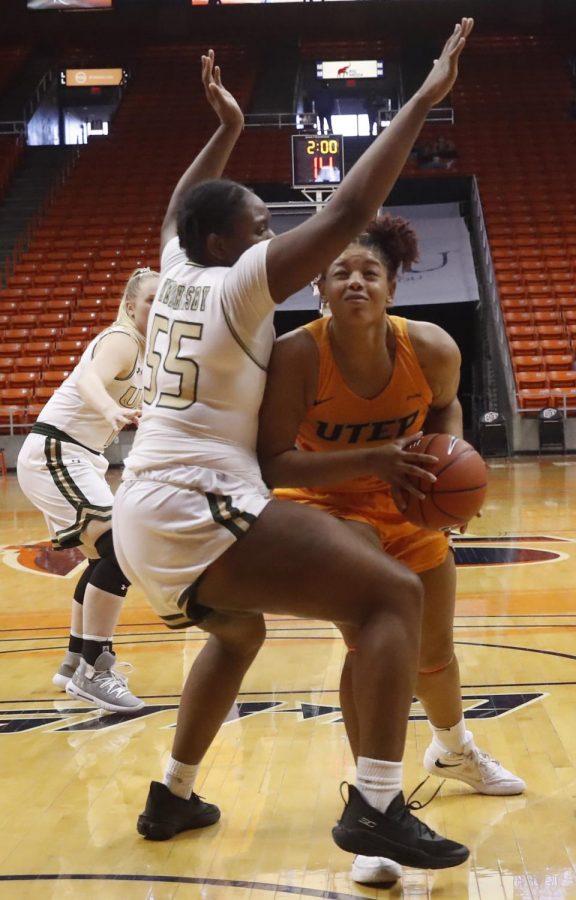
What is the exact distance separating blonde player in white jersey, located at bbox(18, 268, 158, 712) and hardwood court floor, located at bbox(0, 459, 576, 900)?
17cm

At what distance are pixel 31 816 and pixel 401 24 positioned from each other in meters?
24.5

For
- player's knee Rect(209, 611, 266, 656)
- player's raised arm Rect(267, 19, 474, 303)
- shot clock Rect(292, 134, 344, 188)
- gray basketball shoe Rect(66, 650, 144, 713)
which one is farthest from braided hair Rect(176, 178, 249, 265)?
shot clock Rect(292, 134, 344, 188)

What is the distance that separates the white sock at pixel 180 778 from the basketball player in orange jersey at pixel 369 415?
0.51 meters

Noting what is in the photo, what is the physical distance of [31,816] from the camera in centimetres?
332

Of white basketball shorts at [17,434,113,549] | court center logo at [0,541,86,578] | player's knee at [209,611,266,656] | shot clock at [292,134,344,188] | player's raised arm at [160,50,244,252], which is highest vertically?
shot clock at [292,134,344,188]

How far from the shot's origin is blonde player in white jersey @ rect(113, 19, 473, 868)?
8.56ft

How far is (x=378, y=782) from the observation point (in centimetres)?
262

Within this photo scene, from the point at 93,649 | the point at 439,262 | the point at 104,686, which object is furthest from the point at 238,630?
the point at 439,262

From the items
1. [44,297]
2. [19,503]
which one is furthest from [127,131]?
[19,503]

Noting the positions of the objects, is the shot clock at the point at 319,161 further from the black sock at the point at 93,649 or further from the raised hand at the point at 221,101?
the raised hand at the point at 221,101

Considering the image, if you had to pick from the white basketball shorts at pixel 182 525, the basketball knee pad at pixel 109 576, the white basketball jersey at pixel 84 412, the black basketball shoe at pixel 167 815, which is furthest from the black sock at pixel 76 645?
the white basketball shorts at pixel 182 525

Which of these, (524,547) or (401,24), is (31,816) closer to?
(524,547)

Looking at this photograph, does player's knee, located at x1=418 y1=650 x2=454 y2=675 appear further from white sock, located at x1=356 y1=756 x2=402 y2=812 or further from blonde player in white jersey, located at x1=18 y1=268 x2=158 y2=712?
blonde player in white jersey, located at x1=18 y1=268 x2=158 y2=712

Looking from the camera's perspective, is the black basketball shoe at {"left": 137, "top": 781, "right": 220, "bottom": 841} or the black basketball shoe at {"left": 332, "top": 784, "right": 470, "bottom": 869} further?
the black basketball shoe at {"left": 137, "top": 781, "right": 220, "bottom": 841}
